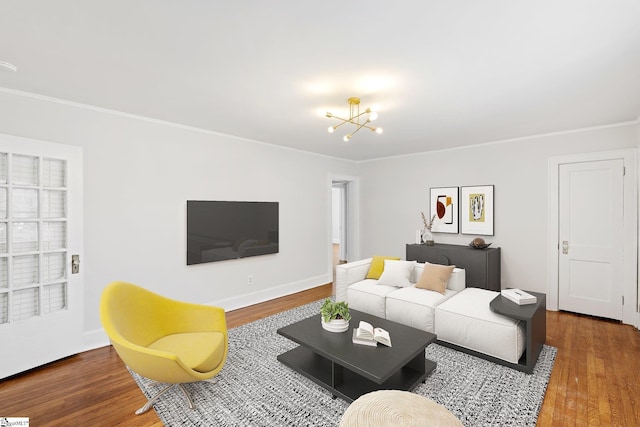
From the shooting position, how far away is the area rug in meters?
2.04

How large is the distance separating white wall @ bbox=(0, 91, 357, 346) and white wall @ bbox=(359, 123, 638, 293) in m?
1.93

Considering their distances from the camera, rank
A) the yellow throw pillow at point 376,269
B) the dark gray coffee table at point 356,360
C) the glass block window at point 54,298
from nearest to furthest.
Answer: the dark gray coffee table at point 356,360, the glass block window at point 54,298, the yellow throw pillow at point 376,269

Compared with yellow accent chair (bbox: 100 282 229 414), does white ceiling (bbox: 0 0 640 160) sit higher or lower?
higher

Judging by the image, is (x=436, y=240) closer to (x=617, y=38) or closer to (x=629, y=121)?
(x=629, y=121)

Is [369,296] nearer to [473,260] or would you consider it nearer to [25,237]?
[473,260]

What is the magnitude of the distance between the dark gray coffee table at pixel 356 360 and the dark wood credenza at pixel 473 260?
2.12 metres

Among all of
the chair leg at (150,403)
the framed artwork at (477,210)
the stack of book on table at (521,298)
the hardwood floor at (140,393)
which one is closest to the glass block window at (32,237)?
the hardwood floor at (140,393)

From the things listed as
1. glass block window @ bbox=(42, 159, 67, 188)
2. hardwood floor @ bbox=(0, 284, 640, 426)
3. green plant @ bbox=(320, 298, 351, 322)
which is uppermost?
glass block window @ bbox=(42, 159, 67, 188)

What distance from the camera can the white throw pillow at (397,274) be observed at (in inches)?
149

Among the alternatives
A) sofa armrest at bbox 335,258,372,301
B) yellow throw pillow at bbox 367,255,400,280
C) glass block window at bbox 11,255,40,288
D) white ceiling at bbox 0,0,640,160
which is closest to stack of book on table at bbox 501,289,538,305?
yellow throw pillow at bbox 367,255,400,280

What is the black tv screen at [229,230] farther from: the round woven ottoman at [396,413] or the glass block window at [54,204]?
the round woven ottoman at [396,413]

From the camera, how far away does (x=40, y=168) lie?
2.74 meters

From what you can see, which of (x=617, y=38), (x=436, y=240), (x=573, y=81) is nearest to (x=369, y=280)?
(x=436, y=240)

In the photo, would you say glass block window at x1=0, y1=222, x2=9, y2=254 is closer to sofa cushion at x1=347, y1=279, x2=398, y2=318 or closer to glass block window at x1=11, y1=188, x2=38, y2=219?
glass block window at x1=11, y1=188, x2=38, y2=219
